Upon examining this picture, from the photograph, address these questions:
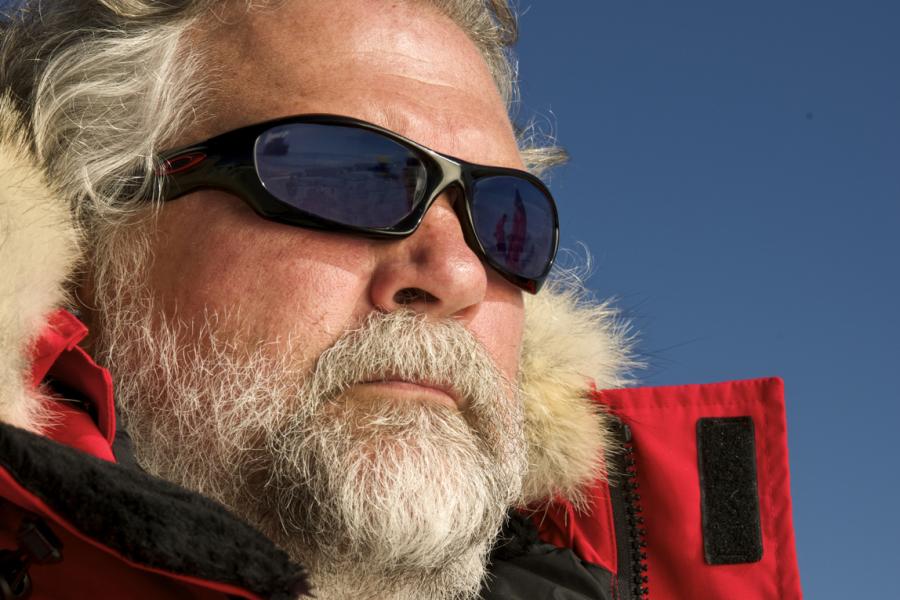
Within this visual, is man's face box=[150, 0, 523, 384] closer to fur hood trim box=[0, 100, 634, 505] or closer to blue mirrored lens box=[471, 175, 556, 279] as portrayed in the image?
blue mirrored lens box=[471, 175, 556, 279]

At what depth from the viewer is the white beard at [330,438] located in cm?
197

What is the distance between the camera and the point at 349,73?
7.50ft

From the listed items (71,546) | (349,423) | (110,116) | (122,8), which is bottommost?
(71,546)

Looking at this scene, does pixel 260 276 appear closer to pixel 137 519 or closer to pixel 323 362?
pixel 323 362

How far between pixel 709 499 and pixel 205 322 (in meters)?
1.59

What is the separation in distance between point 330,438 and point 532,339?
40.5 inches

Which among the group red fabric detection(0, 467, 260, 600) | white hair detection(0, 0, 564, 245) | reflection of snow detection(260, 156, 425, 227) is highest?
white hair detection(0, 0, 564, 245)

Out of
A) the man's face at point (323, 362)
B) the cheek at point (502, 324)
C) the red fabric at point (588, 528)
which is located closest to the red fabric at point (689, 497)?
the red fabric at point (588, 528)

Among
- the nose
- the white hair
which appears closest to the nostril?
the nose

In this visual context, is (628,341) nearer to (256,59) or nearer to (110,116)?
(256,59)

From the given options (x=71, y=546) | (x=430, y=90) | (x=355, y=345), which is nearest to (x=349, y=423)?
(x=355, y=345)

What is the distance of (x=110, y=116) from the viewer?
92.3 inches

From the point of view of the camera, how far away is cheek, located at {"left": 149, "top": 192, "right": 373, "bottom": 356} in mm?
2084

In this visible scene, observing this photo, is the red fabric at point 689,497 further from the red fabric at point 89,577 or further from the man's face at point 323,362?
the red fabric at point 89,577
